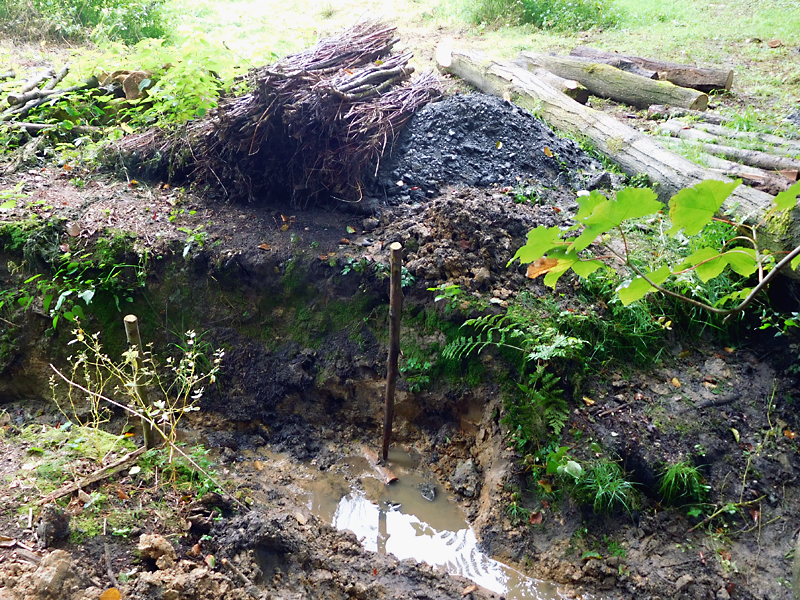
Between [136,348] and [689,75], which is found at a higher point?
[689,75]

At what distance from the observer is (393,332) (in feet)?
10.4

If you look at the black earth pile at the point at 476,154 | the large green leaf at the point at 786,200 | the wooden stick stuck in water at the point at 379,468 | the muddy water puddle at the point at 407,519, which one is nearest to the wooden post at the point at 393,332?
the wooden stick stuck in water at the point at 379,468

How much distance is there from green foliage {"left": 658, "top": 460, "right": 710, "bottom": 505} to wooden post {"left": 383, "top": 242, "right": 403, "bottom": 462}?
1.68 m

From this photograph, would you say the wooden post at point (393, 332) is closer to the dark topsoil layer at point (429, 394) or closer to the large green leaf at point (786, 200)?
the dark topsoil layer at point (429, 394)

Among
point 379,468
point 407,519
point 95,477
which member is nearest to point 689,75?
point 379,468

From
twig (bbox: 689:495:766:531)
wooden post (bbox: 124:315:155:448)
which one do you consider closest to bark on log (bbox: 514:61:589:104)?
twig (bbox: 689:495:766:531)

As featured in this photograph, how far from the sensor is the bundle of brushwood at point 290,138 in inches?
162

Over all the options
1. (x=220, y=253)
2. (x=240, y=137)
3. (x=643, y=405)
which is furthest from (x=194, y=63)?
(x=643, y=405)

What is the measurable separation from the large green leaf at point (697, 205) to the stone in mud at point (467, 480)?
260cm

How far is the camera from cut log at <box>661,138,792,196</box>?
13.0 ft

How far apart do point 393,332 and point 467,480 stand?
112cm

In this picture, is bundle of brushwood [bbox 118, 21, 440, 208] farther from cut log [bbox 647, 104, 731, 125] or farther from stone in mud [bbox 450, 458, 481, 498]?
cut log [bbox 647, 104, 731, 125]

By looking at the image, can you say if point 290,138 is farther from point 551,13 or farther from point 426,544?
point 551,13

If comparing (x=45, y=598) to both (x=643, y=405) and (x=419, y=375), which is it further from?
(x=643, y=405)
